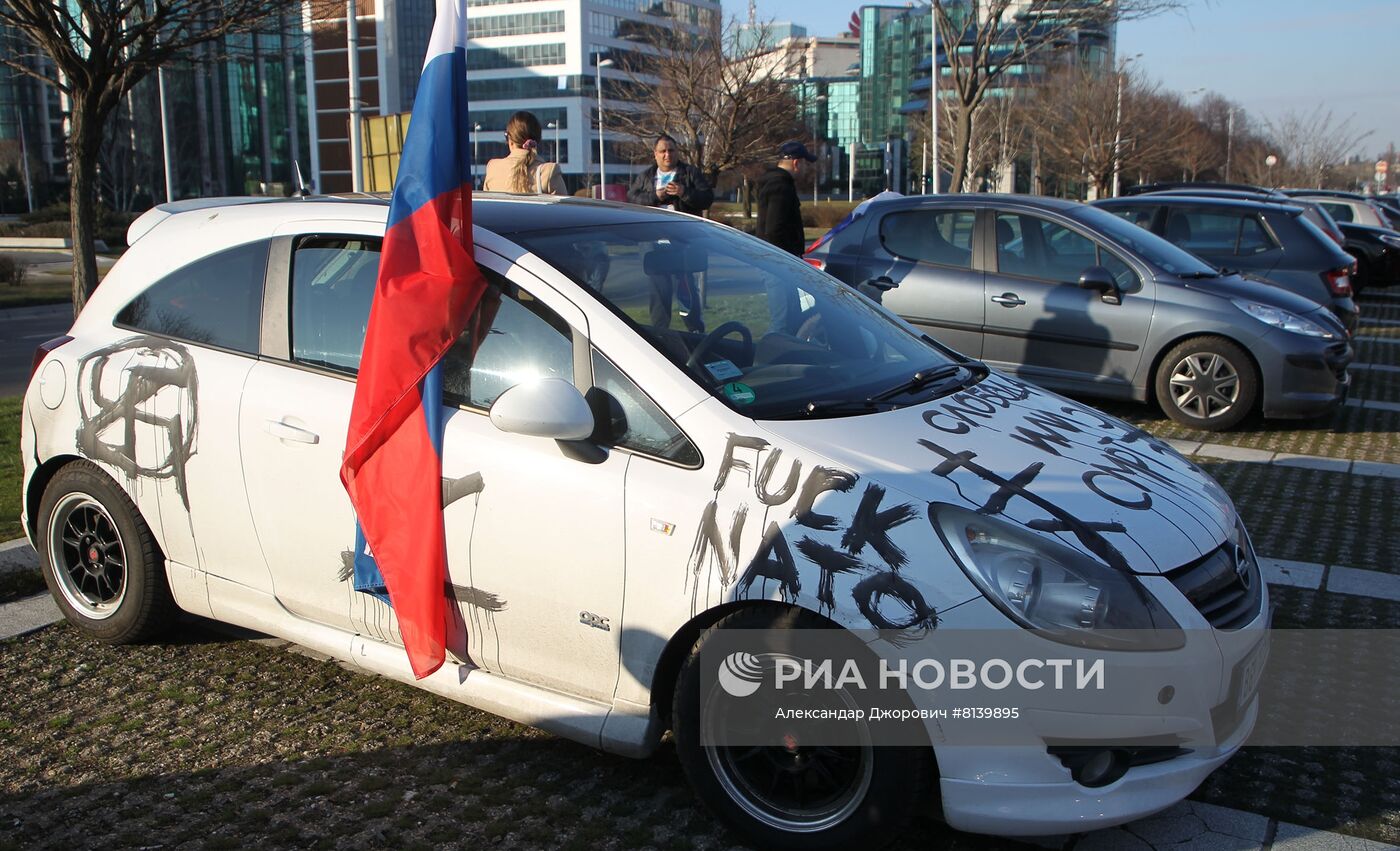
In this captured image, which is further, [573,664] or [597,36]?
[597,36]

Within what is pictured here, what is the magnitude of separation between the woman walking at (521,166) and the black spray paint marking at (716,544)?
546 centimetres

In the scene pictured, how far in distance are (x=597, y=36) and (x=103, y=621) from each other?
111739 millimetres

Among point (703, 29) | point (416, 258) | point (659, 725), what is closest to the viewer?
point (659, 725)

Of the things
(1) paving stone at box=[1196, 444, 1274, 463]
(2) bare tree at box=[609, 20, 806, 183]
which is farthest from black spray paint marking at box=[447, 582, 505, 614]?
(2) bare tree at box=[609, 20, 806, 183]

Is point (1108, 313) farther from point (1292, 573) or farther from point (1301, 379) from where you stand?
point (1292, 573)

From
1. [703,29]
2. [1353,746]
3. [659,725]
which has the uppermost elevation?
[703,29]

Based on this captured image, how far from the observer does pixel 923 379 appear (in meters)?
3.97

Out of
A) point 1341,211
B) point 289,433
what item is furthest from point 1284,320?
point 1341,211

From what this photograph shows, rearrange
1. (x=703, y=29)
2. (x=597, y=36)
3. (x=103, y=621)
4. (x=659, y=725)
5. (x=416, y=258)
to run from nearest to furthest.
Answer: (x=659, y=725)
(x=416, y=258)
(x=103, y=621)
(x=703, y=29)
(x=597, y=36)

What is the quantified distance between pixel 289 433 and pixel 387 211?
0.79 meters

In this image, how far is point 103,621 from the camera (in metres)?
4.57

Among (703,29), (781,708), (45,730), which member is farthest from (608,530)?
(703,29)

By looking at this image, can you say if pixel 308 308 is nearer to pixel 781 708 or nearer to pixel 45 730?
pixel 45 730

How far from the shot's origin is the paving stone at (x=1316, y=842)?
3.31 meters
